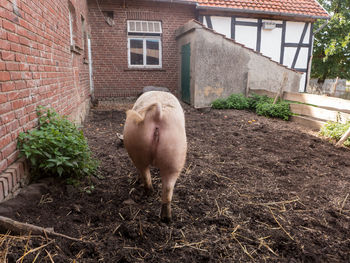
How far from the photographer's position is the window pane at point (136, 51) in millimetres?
11266

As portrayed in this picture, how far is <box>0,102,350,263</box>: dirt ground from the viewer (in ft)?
6.20

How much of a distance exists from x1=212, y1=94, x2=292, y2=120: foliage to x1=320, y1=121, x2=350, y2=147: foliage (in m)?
1.70

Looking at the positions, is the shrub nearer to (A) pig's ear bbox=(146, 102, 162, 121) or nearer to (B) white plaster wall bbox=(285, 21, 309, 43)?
(B) white plaster wall bbox=(285, 21, 309, 43)

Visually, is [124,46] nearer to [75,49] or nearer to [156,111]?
[75,49]

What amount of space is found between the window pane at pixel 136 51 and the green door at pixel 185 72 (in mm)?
2074

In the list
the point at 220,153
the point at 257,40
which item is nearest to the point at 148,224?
the point at 220,153

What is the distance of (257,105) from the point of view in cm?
823

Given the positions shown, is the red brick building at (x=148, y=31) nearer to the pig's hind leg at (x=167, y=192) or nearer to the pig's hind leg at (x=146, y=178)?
the pig's hind leg at (x=146, y=178)

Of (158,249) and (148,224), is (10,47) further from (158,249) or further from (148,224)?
(158,249)

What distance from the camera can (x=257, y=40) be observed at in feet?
39.3

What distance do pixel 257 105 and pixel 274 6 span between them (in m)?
6.55

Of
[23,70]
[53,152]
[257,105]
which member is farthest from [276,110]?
[23,70]

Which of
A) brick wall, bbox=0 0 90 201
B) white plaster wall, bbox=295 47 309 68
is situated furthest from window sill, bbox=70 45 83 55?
white plaster wall, bbox=295 47 309 68

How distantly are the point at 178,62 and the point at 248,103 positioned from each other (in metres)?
4.27
